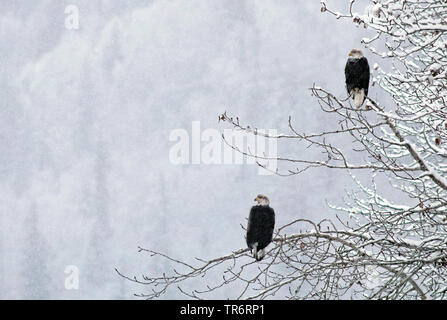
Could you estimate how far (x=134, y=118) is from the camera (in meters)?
117

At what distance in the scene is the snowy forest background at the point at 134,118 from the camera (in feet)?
340

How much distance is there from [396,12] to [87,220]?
348 ft

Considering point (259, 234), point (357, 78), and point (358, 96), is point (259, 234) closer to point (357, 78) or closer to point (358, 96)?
point (358, 96)

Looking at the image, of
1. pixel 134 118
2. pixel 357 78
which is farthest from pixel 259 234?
pixel 134 118

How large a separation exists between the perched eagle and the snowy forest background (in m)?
89.0

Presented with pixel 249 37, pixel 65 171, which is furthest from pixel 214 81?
pixel 65 171

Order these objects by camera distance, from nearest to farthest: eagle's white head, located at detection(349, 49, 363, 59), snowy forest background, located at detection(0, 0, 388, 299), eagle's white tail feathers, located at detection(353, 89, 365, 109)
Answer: eagle's white tail feathers, located at detection(353, 89, 365, 109) → eagle's white head, located at detection(349, 49, 363, 59) → snowy forest background, located at detection(0, 0, 388, 299)

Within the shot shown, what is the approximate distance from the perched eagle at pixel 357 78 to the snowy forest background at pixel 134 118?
292 feet

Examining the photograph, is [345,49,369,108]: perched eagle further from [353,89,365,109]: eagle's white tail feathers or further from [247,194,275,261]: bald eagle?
[247,194,275,261]: bald eagle

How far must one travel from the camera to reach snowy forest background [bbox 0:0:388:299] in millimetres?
103688

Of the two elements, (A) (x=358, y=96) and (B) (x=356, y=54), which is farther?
(B) (x=356, y=54)

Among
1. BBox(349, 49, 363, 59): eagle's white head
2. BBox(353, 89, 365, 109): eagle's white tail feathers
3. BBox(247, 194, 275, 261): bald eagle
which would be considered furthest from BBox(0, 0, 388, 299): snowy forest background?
BBox(247, 194, 275, 261): bald eagle

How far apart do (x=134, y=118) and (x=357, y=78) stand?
11042cm
